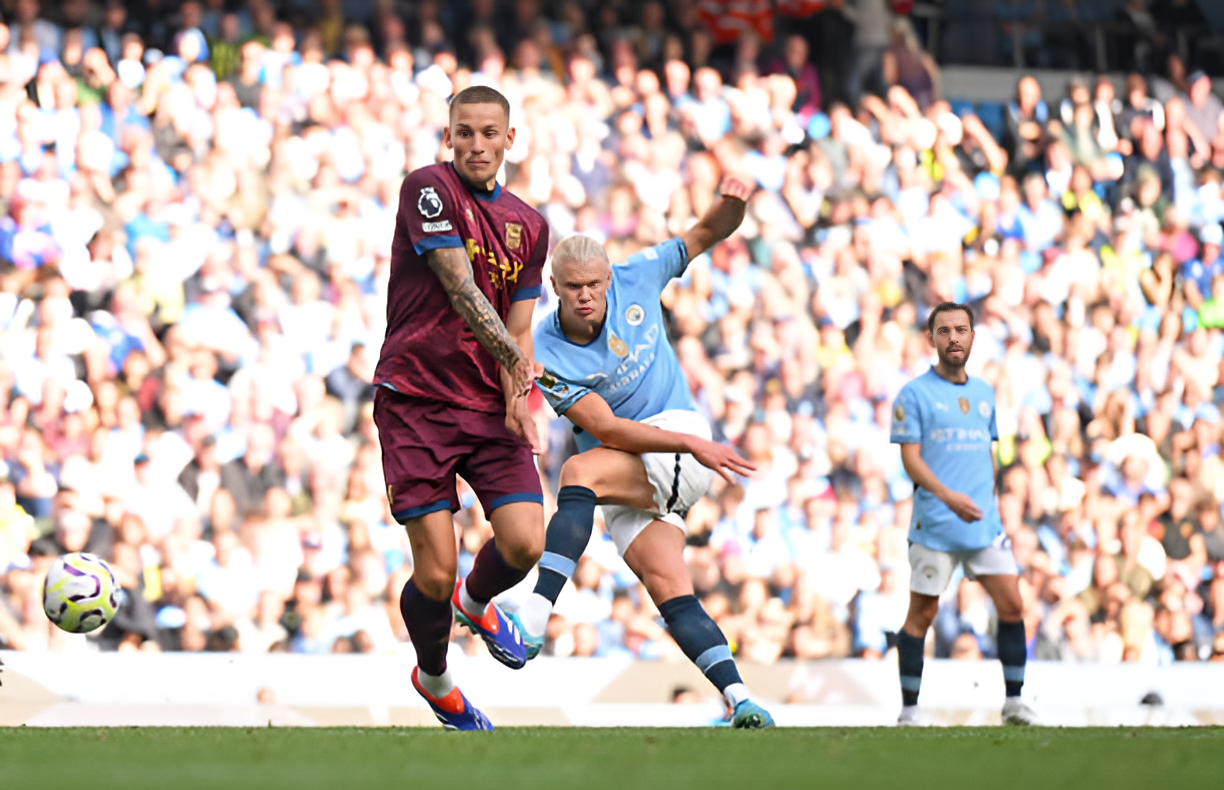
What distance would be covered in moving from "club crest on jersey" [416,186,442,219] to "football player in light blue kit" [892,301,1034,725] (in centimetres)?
274

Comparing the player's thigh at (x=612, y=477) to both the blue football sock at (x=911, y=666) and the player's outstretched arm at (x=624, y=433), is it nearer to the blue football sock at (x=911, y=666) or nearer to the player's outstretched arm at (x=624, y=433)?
the player's outstretched arm at (x=624, y=433)

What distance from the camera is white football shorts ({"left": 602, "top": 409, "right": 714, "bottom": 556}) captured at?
15.9 feet

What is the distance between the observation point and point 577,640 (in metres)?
7.57

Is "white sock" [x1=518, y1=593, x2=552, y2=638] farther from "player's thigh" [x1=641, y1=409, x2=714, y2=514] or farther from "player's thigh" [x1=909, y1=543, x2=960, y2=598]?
"player's thigh" [x1=909, y1=543, x2=960, y2=598]

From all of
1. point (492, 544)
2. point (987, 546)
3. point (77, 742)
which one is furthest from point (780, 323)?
point (77, 742)

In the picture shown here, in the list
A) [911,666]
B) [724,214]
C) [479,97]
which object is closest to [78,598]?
[479,97]

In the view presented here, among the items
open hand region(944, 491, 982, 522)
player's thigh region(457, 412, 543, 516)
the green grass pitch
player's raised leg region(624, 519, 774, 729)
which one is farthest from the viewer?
open hand region(944, 491, 982, 522)

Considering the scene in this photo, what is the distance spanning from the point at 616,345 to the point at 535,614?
0.95 meters

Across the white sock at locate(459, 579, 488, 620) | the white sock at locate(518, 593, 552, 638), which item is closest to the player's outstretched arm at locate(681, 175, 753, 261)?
the white sock at locate(518, 593, 552, 638)

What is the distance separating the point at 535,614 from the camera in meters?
4.59

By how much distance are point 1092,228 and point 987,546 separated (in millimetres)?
3698

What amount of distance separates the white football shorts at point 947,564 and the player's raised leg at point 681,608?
5.52 ft

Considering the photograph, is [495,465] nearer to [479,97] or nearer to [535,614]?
[535,614]

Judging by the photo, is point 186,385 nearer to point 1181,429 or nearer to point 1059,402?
point 1059,402
